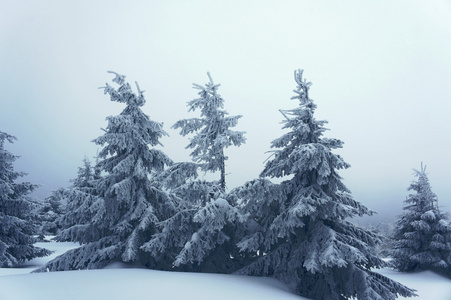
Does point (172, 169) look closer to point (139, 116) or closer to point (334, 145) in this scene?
point (139, 116)

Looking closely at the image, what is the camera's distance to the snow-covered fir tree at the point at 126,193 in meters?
10.9

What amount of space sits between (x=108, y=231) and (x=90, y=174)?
18724mm

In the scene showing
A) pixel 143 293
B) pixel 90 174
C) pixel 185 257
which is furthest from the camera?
pixel 90 174

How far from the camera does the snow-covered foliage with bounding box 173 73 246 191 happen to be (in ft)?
37.9

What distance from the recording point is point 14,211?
17.4 metres

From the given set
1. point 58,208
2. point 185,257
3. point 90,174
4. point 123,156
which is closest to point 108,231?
point 123,156

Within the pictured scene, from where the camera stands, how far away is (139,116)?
1230 cm

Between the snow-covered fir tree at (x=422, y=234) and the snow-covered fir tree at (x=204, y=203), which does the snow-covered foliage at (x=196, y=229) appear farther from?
the snow-covered fir tree at (x=422, y=234)

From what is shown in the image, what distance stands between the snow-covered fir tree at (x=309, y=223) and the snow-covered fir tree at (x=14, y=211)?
47.8 ft

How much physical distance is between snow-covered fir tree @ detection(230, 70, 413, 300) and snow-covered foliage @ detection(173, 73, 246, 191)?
204 centimetres

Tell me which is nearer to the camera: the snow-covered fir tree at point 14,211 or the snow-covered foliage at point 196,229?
the snow-covered foliage at point 196,229

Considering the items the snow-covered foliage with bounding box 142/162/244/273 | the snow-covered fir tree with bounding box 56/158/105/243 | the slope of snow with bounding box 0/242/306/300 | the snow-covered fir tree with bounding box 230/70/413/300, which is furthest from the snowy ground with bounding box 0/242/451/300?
the snow-covered fir tree with bounding box 56/158/105/243

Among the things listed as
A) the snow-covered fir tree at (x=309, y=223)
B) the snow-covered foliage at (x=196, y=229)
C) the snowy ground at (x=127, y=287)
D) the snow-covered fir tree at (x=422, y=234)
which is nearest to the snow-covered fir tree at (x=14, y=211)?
the snow-covered foliage at (x=196, y=229)

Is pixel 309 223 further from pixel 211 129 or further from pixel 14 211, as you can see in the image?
pixel 14 211
